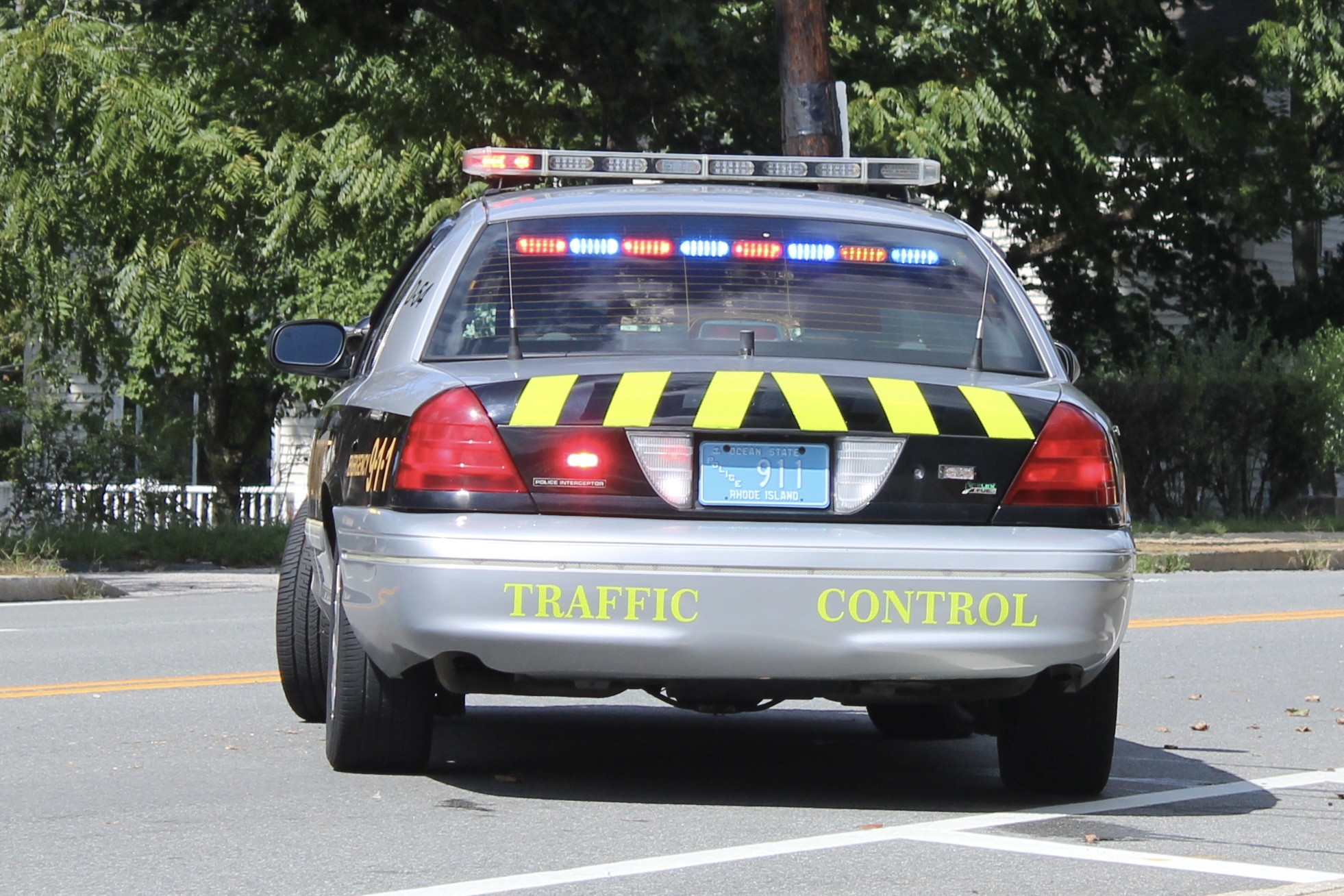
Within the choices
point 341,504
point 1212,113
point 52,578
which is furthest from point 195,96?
point 341,504

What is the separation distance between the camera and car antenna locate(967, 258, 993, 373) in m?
5.67

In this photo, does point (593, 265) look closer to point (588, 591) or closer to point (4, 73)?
point (588, 591)

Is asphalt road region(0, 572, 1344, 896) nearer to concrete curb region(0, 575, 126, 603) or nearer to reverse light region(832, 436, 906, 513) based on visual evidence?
reverse light region(832, 436, 906, 513)

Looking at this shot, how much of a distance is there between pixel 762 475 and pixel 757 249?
922 mm

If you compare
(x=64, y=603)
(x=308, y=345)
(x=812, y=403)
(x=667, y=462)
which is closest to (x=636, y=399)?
(x=667, y=462)

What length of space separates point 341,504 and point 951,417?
5.48 ft

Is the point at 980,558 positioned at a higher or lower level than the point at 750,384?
lower

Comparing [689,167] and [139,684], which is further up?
[689,167]

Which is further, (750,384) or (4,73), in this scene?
(4,73)

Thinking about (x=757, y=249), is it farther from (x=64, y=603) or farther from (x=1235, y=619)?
(x=64, y=603)

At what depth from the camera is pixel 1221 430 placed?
23.7 meters

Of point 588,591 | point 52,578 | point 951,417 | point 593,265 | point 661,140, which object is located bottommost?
point 52,578

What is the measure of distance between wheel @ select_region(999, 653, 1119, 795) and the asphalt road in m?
0.10

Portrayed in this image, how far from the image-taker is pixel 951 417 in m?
5.32
